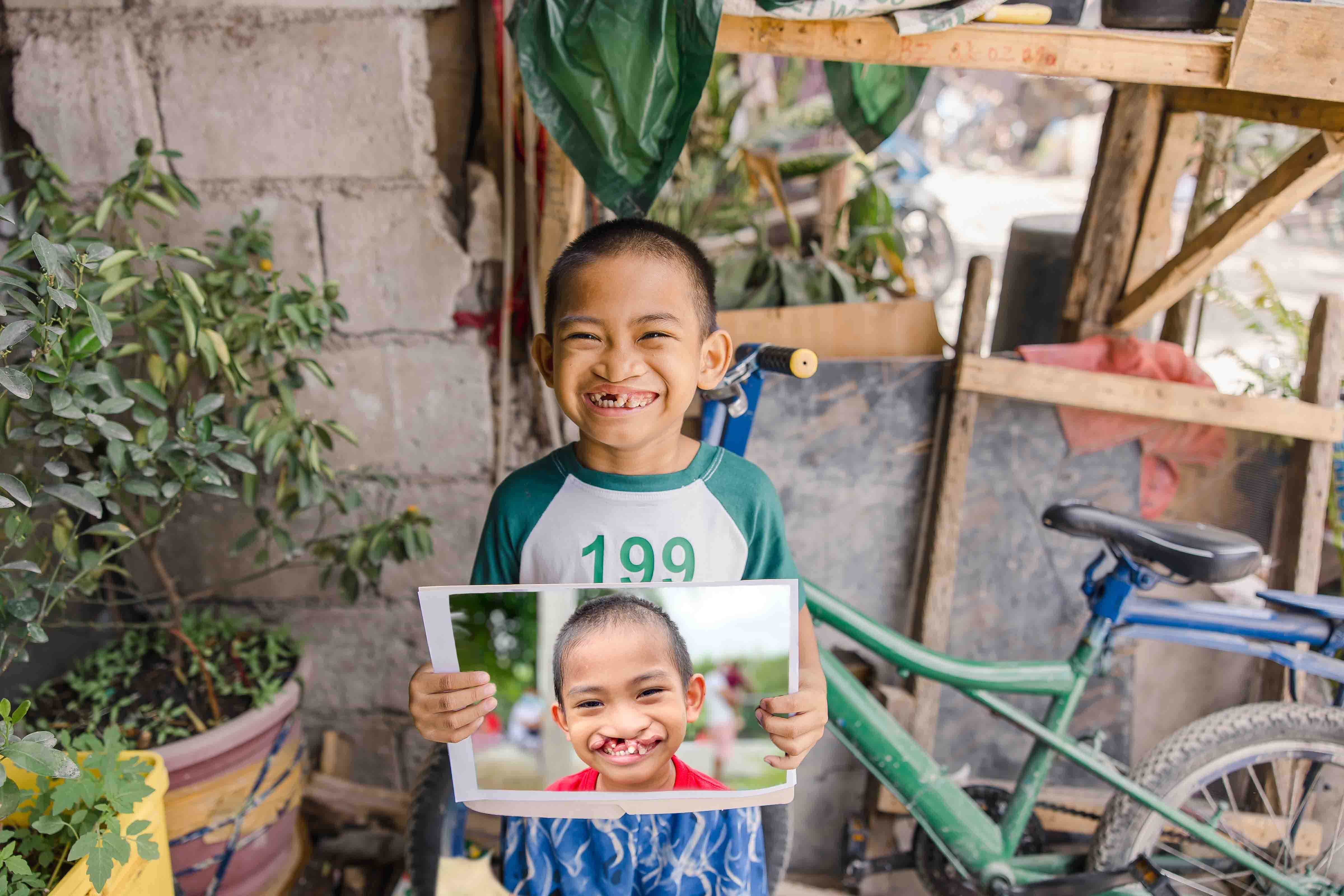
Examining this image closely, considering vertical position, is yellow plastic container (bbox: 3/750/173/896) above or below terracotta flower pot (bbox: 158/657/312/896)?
above

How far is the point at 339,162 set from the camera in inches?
77.9

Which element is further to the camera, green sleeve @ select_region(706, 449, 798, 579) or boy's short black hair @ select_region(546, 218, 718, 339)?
green sleeve @ select_region(706, 449, 798, 579)

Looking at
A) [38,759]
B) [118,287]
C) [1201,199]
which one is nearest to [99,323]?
[118,287]

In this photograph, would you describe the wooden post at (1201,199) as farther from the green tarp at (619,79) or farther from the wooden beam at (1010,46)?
the green tarp at (619,79)

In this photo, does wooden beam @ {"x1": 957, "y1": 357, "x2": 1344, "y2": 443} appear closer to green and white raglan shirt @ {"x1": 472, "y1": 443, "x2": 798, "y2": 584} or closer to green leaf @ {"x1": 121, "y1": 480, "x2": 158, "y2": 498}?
green and white raglan shirt @ {"x1": 472, "y1": 443, "x2": 798, "y2": 584}

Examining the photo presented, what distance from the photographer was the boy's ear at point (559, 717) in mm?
1077

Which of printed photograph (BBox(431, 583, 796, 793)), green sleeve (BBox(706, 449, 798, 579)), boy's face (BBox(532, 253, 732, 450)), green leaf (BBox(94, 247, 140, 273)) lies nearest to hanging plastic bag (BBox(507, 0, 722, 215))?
boy's face (BBox(532, 253, 732, 450))

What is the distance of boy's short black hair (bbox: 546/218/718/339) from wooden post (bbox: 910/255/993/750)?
102 cm

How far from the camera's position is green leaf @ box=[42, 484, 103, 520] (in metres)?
1.28

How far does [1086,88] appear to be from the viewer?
12.0 metres

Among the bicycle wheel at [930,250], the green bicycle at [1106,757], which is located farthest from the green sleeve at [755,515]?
the bicycle wheel at [930,250]

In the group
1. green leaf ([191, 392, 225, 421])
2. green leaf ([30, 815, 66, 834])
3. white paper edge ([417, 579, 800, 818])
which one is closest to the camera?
white paper edge ([417, 579, 800, 818])

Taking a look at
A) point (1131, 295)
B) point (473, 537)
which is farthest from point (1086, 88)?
point (473, 537)

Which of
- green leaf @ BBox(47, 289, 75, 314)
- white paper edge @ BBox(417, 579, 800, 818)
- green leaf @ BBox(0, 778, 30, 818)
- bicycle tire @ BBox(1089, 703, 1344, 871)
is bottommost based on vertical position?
bicycle tire @ BBox(1089, 703, 1344, 871)
